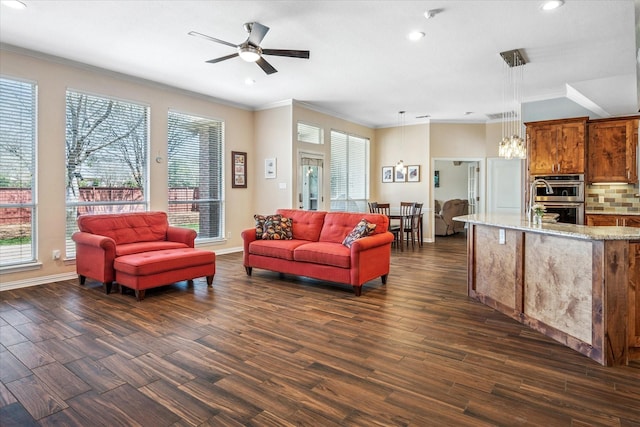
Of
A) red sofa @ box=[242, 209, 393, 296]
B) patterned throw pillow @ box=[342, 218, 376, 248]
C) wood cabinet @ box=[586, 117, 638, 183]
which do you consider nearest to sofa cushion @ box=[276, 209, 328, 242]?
red sofa @ box=[242, 209, 393, 296]

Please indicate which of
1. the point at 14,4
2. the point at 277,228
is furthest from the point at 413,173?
the point at 14,4

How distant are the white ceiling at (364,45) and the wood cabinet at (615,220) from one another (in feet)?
5.54

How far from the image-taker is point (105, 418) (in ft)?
6.34

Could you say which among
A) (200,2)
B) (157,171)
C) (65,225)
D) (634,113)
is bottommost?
(65,225)

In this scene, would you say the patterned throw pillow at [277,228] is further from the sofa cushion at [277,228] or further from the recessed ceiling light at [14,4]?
the recessed ceiling light at [14,4]

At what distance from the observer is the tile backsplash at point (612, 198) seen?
5820 millimetres

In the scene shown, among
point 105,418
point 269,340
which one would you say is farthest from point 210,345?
point 105,418

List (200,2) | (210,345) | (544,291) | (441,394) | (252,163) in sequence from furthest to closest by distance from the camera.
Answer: (252,163) < (200,2) < (544,291) < (210,345) < (441,394)

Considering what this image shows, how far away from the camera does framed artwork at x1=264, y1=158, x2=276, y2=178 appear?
731cm

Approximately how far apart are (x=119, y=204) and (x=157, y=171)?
30.9 inches

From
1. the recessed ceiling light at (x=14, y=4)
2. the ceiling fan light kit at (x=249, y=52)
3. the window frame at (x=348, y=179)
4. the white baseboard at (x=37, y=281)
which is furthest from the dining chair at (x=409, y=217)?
the recessed ceiling light at (x=14, y=4)

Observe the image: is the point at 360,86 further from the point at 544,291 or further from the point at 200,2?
the point at 544,291

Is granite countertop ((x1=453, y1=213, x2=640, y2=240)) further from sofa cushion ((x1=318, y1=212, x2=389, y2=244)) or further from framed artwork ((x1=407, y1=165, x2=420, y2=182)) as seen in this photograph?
framed artwork ((x1=407, y1=165, x2=420, y2=182))

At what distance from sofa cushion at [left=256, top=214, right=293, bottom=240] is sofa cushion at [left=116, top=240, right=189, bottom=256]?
1132 mm
